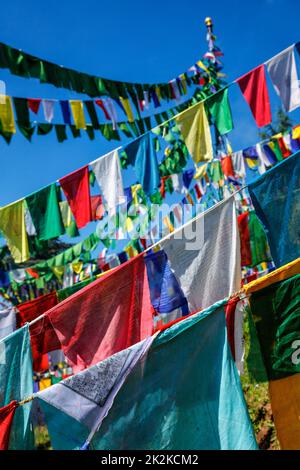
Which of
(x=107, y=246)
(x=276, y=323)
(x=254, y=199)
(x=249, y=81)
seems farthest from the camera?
(x=107, y=246)

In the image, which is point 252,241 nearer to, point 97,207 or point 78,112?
point 97,207

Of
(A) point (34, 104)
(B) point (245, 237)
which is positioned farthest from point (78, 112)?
(B) point (245, 237)

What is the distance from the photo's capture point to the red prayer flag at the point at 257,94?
17.2 ft

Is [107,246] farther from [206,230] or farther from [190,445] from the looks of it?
[190,445]

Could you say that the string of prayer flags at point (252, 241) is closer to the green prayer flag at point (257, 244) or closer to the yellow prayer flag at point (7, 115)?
the green prayer flag at point (257, 244)

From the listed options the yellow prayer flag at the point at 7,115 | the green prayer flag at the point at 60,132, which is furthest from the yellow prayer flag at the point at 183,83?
the yellow prayer flag at the point at 7,115

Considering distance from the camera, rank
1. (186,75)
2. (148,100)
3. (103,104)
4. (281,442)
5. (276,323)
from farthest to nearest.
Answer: (186,75) < (148,100) < (103,104) < (276,323) < (281,442)

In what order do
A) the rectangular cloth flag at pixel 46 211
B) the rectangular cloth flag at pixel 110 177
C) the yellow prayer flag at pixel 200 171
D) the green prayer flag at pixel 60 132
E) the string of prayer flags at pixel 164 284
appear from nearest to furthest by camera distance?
1. the string of prayer flags at pixel 164 284
2. the rectangular cloth flag at pixel 110 177
3. the rectangular cloth flag at pixel 46 211
4. the green prayer flag at pixel 60 132
5. the yellow prayer flag at pixel 200 171

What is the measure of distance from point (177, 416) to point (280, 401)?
2.05ft

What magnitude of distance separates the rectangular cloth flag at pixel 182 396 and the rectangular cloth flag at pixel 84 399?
5 cm

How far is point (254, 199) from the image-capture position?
3.21 metres

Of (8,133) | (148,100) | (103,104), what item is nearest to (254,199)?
(8,133)

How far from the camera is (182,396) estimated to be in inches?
98.6

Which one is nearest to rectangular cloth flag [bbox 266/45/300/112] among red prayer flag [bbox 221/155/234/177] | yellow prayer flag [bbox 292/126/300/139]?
yellow prayer flag [bbox 292/126/300/139]
